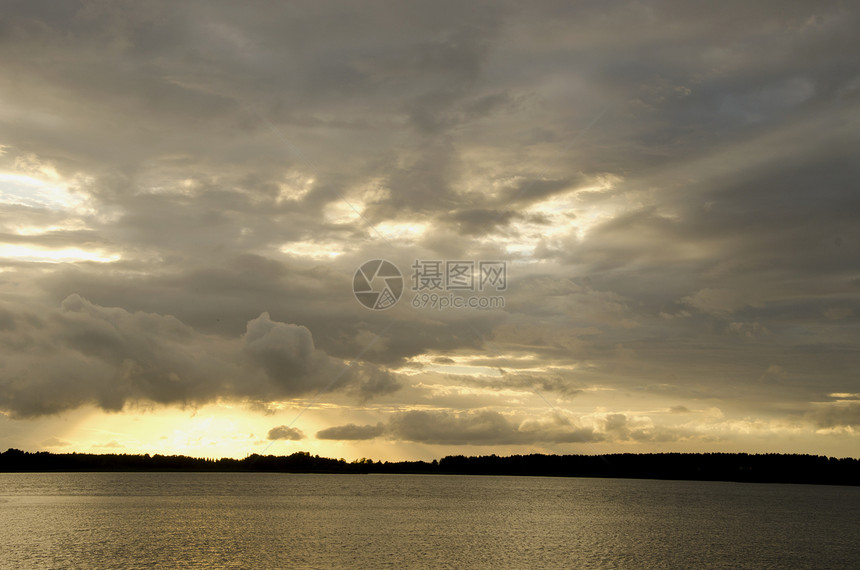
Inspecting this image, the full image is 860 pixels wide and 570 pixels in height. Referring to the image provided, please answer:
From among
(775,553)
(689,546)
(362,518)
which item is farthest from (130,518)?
(775,553)

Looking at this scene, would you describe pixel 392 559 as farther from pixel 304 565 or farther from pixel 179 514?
pixel 179 514

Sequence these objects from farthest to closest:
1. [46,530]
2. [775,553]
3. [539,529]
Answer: [539,529] → [46,530] → [775,553]

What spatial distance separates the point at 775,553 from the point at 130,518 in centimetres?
11117

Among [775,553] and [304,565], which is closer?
[304,565]

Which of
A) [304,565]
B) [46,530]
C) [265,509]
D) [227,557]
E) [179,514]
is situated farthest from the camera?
[265,509]

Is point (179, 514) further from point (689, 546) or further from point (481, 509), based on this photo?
point (689, 546)

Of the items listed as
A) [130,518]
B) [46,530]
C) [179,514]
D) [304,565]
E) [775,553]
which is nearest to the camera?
[304,565]

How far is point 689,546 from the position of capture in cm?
9869

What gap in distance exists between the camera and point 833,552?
315 feet

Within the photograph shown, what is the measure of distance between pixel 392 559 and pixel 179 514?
79.0 meters

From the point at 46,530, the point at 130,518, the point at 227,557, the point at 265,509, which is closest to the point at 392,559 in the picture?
the point at 227,557

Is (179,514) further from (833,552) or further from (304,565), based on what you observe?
(833,552)

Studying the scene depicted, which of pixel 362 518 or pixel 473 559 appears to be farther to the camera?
pixel 362 518

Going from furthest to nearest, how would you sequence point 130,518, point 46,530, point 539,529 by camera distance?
1. point 130,518
2. point 539,529
3. point 46,530
